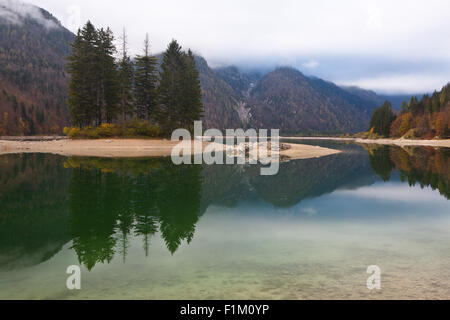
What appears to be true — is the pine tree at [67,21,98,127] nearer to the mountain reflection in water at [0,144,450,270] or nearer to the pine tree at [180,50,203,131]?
the pine tree at [180,50,203,131]

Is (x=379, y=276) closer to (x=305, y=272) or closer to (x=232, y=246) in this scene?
(x=305, y=272)

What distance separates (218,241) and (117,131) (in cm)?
5429

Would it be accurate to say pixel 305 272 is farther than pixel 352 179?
No

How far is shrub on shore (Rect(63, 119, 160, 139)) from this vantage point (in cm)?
6025

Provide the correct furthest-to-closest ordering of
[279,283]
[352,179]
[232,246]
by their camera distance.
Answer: [352,179] < [232,246] < [279,283]

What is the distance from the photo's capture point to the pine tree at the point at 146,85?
65000 mm

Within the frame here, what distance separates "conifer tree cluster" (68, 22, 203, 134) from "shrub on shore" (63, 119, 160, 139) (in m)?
3.09

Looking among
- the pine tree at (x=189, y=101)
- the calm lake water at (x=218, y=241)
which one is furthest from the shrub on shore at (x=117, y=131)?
the calm lake water at (x=218, y=241)

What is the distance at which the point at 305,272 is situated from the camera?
908 cm

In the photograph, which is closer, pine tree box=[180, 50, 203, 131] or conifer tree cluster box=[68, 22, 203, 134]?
conifer tree cluster box=[68, 22, 203, 134]

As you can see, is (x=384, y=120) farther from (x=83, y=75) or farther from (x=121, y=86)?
(x=83, y=75)

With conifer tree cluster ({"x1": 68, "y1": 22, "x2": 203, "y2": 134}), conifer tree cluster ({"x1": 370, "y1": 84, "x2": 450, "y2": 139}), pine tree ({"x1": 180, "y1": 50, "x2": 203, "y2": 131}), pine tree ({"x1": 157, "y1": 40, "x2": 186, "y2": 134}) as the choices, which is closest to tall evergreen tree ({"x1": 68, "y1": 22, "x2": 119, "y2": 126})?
conifer tree cluster ({"x1": 68, "y1": 22, "x2": 203, "y2": 134})

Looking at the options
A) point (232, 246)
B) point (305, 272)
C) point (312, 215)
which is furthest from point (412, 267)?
point (312, 215)
